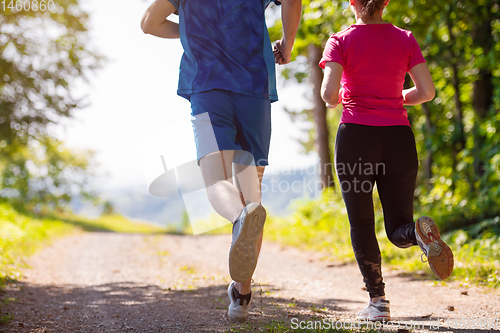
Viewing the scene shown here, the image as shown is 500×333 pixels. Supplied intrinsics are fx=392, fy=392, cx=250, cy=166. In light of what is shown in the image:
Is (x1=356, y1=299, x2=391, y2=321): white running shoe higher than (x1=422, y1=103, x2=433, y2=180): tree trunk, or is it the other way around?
(x1=422, y1=103, x2=433, y2=180): tree trunk

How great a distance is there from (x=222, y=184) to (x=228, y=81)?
1.86ft

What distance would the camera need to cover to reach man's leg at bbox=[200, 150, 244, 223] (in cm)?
180

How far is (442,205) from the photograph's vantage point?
595cm

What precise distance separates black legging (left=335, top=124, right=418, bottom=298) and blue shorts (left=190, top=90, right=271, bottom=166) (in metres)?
0.47

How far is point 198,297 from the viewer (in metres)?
3.49

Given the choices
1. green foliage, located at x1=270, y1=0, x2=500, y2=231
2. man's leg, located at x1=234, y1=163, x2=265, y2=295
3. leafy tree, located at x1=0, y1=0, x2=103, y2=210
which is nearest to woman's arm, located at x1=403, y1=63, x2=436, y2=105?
man's leg, located at x1=234, y1=163, x2=265, y2=295

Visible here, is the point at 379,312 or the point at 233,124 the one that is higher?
the point at 233,124

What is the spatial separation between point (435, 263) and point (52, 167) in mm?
23288

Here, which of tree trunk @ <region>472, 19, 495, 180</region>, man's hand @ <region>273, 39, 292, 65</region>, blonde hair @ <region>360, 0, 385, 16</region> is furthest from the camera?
tree trunk @ <region>472, 19, 495, 180</region>

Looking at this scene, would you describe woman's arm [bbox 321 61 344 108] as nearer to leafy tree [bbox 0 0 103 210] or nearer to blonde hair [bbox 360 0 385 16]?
blonde hair [bbox 360 0 385 16]

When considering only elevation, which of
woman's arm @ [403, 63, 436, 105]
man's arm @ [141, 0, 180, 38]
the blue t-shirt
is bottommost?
woman's arm @ [403, 63, 436, 105]

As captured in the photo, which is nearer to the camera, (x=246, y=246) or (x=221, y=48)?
(x=246, y=246)

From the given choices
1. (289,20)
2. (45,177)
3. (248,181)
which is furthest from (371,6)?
(45,177)

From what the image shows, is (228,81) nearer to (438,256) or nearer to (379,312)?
(438,256)
